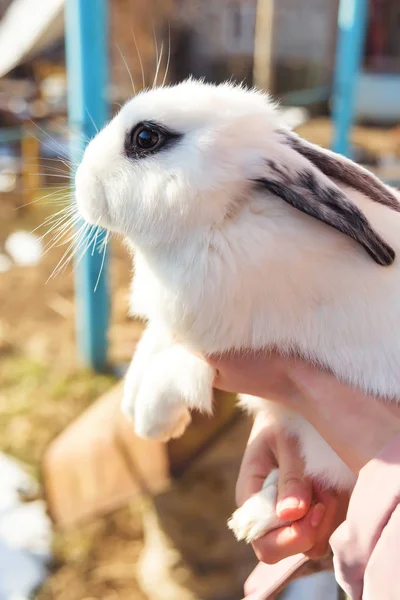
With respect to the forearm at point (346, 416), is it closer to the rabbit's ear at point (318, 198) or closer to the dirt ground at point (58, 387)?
the rabbit's ear at point (318, 198)

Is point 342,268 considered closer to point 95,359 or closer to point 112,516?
point 112,516

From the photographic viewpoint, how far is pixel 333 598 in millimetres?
1091

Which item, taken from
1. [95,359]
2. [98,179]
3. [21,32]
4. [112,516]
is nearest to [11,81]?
[21,32]

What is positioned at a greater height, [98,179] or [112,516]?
[98,179]

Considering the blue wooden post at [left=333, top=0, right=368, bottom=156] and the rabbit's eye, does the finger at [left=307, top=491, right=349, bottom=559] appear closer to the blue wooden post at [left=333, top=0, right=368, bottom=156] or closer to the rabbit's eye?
the rabbit's eye

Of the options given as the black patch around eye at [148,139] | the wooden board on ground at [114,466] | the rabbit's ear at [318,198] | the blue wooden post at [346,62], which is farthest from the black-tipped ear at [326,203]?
the blue wooden post at [346,62]

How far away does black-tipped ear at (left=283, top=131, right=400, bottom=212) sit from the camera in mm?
877

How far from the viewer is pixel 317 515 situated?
1.02 m

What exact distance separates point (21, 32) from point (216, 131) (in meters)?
1.99

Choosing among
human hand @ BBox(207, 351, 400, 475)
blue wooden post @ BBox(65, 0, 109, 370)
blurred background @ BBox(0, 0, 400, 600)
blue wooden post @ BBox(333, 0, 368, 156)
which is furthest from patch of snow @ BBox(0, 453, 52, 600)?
blue wooden post @ BBox(333, 0, 368, 156)

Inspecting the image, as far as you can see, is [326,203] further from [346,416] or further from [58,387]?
[58,387]

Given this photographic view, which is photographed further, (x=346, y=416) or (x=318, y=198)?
(x=346, y=416)

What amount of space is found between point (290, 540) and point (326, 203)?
1.73ft

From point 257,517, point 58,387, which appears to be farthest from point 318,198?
point 58,387
